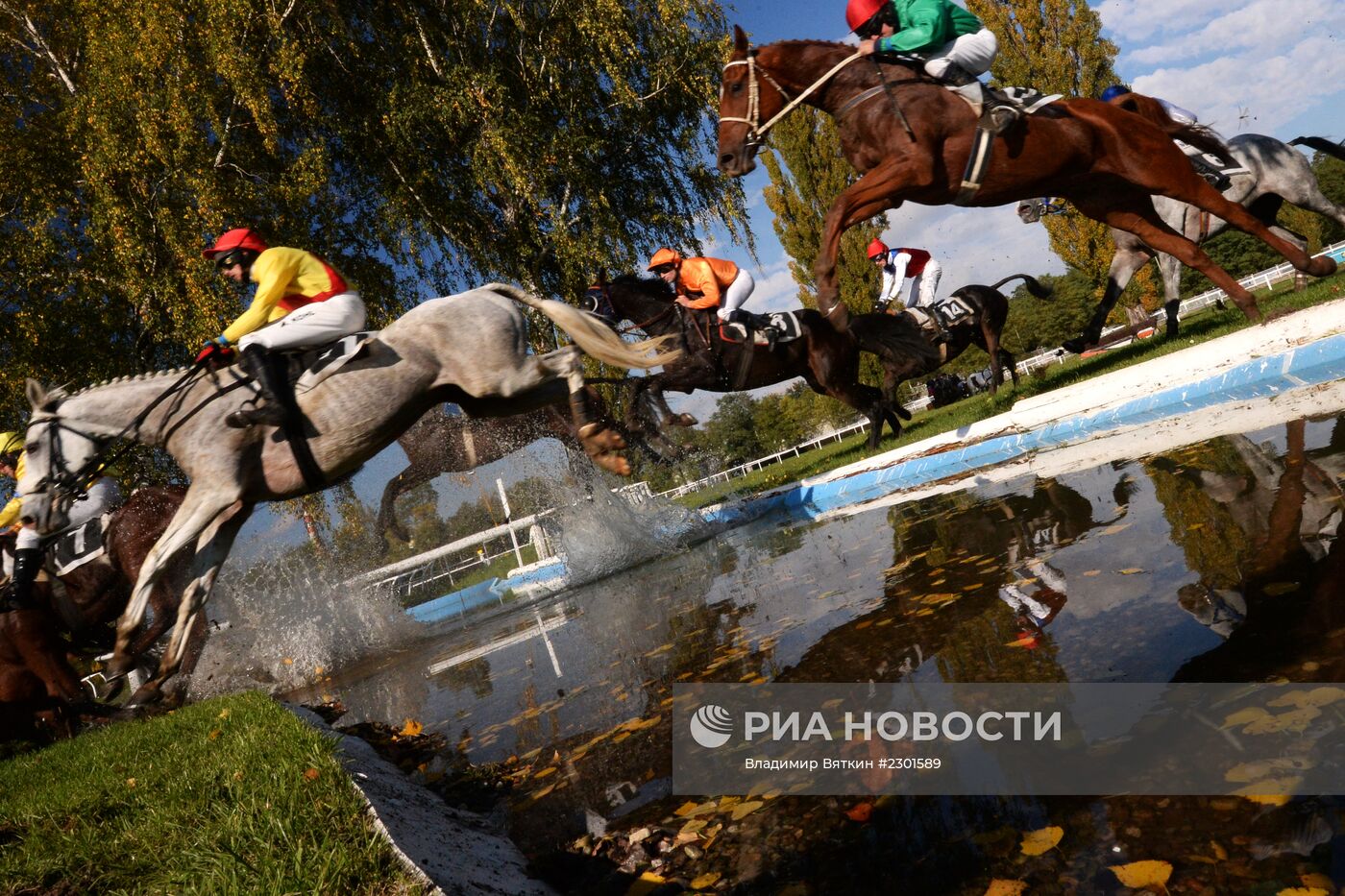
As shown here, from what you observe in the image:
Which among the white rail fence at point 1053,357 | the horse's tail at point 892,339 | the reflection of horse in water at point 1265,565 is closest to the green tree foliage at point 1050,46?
the white rail fence at point 1053,357

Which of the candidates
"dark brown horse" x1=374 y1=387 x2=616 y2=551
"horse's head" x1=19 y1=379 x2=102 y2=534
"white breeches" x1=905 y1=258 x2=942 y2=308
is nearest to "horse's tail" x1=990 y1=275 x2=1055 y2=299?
"white breeches" x1=905 y1=258 x2=942 y2=308

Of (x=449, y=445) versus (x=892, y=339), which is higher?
(x=449, y=445)

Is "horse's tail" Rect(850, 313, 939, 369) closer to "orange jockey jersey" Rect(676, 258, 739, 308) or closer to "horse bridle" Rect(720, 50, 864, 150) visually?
"orange jockey jersey" Rect(676, 258, 739, 308)

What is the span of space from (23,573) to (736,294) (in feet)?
22.9

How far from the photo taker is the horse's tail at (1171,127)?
21.0 feet

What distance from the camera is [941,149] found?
18.4 ft

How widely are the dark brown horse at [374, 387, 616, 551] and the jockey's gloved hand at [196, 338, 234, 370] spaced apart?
218 inches

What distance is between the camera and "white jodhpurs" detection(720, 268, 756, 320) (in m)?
8.94

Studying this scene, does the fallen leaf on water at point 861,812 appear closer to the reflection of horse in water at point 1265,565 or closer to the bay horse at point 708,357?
the reflection of horse in water at point 1265,565

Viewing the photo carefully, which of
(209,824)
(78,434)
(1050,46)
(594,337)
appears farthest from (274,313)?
(1050,46)

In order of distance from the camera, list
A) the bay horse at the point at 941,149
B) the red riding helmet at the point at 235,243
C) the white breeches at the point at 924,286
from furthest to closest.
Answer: the white breeches at the point at 924,286, the bay horse at the point at 941,149, the red riding helmet at the point at 235,243

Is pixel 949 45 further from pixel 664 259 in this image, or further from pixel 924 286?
pixel 924 286

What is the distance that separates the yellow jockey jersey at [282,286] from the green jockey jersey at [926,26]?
14.2 feet

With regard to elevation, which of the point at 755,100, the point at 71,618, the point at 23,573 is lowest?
the point at 71,618
